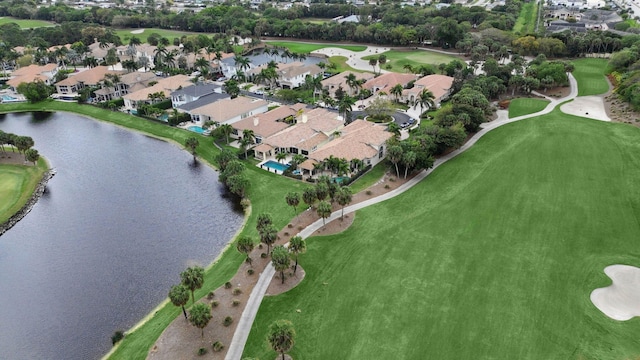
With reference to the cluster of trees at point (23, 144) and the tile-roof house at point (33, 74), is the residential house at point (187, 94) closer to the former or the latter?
the cluster of trees at point (23, 144)

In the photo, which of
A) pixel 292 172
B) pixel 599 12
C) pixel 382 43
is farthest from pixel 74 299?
pixel 599 12

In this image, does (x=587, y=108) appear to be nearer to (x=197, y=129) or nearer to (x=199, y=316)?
(x=197, y=129)

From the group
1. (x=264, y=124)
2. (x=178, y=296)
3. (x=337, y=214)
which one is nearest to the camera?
(x=178, y=296)

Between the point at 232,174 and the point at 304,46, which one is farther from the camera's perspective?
the point at 304,46

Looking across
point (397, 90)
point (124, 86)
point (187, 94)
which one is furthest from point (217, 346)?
point (124, 86)

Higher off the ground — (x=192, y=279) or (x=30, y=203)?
(x=192, y=279)

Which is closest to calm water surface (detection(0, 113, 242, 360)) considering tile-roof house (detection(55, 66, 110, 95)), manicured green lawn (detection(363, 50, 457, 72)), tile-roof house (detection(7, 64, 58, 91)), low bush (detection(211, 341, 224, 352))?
low bush (detection(211, 341, 224, 352))
